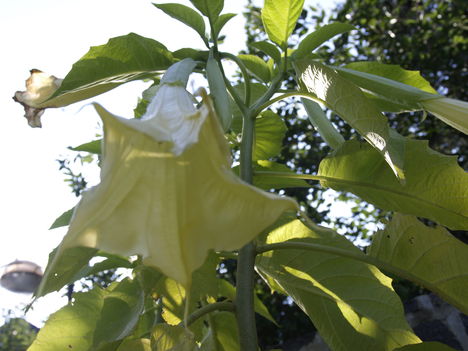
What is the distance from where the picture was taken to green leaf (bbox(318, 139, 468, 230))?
77 centimetres

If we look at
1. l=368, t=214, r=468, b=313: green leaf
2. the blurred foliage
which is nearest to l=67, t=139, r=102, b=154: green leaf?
l=368, t=214, r=468, b=313: green leaf

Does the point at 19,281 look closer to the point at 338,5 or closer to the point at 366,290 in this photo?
the point at 338,5

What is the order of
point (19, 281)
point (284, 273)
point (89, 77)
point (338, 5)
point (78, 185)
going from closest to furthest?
point (89, 77)
point (284, 273)
point (78, 185)
point (19, 281)
point (338, 5)

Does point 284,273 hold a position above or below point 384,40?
below

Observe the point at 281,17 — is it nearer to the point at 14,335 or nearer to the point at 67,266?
the point at 67,266

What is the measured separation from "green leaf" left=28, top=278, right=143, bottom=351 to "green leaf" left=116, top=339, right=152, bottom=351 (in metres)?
0.03

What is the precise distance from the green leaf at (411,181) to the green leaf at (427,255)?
2cm

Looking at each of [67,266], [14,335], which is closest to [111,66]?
[67,266]

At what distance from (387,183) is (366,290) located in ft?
0.56

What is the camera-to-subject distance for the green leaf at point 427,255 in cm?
77

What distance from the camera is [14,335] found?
155 inches

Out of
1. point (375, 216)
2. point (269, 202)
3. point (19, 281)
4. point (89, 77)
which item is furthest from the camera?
point (19, 281)

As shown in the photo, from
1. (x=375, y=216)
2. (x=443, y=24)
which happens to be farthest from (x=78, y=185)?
(x=443, y=24)

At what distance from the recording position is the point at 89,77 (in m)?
0.74
